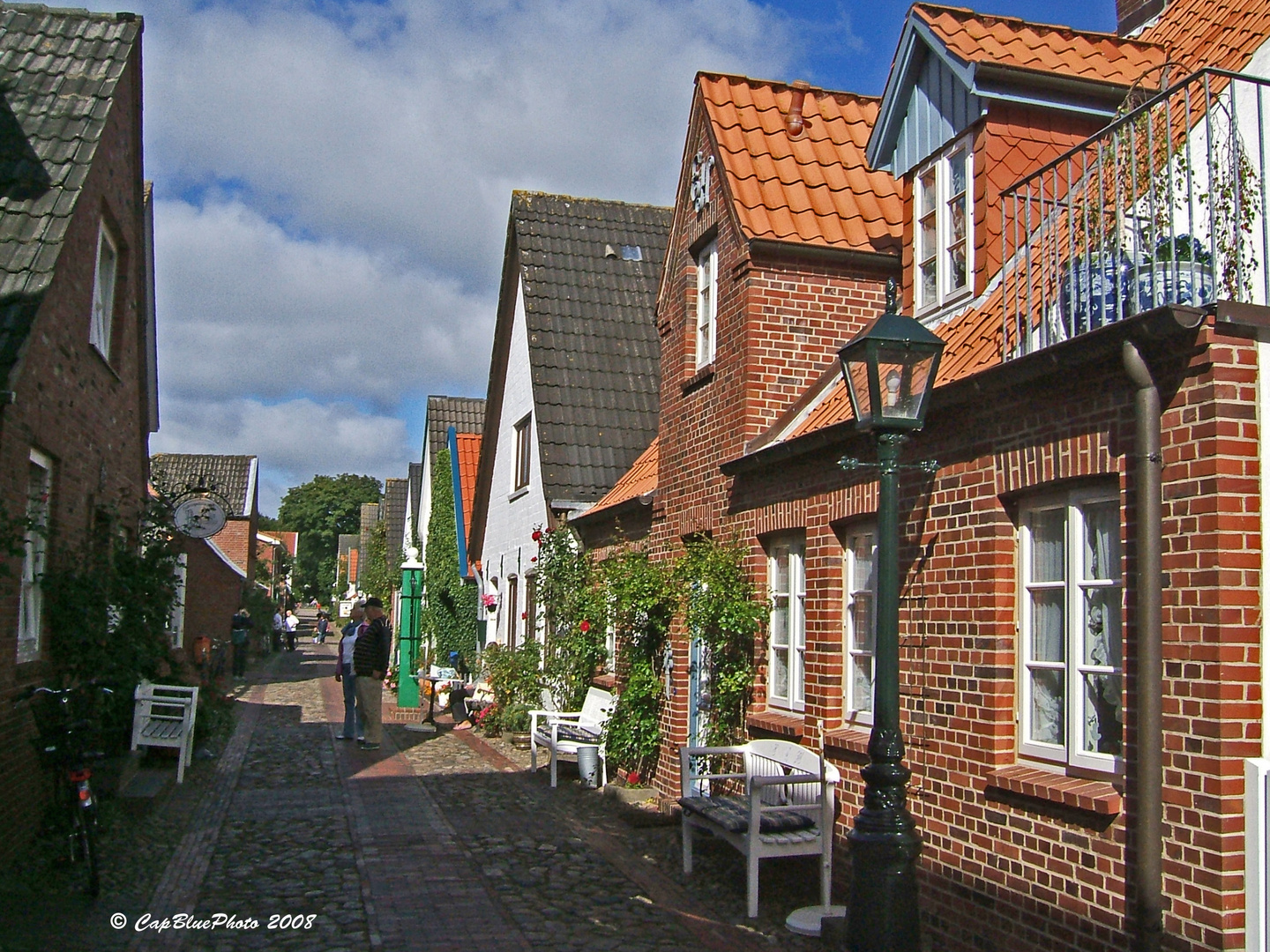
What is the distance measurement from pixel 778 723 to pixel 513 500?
10771 millimetres

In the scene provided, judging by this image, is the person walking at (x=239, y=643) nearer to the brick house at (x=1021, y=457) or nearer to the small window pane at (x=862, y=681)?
the brick house at (x=1021, y=457)

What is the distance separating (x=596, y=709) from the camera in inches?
508

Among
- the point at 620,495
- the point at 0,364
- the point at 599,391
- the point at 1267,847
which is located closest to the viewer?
the point at 1267,847

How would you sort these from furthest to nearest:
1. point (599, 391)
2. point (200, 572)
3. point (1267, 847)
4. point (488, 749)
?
point (200, 572) < point (599, 391) < point (488, 749) < point (1267, 847)

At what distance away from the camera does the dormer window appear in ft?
35.2

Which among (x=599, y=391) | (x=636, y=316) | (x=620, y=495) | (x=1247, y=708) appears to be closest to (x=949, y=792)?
(x=1247, y=708)

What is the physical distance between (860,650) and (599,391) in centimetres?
955

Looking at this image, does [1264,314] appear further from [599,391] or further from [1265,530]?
[599,391]

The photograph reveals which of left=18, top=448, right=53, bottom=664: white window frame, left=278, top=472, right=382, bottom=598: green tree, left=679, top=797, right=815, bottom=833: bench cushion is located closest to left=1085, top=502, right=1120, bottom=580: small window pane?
left=679, top=797, right=815, bottom=833: bench cushion

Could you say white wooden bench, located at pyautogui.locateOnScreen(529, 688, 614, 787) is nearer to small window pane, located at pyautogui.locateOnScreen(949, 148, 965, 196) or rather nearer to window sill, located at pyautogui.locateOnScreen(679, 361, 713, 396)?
window sill, located at pyautogui.locateOnScreen(679, 361, 713, 396)

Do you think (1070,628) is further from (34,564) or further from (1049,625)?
(34,564)

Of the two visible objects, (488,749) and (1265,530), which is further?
(488,749)

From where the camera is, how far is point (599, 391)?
16875 mm

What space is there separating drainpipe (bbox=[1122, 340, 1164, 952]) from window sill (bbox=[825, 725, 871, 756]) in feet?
8.38
